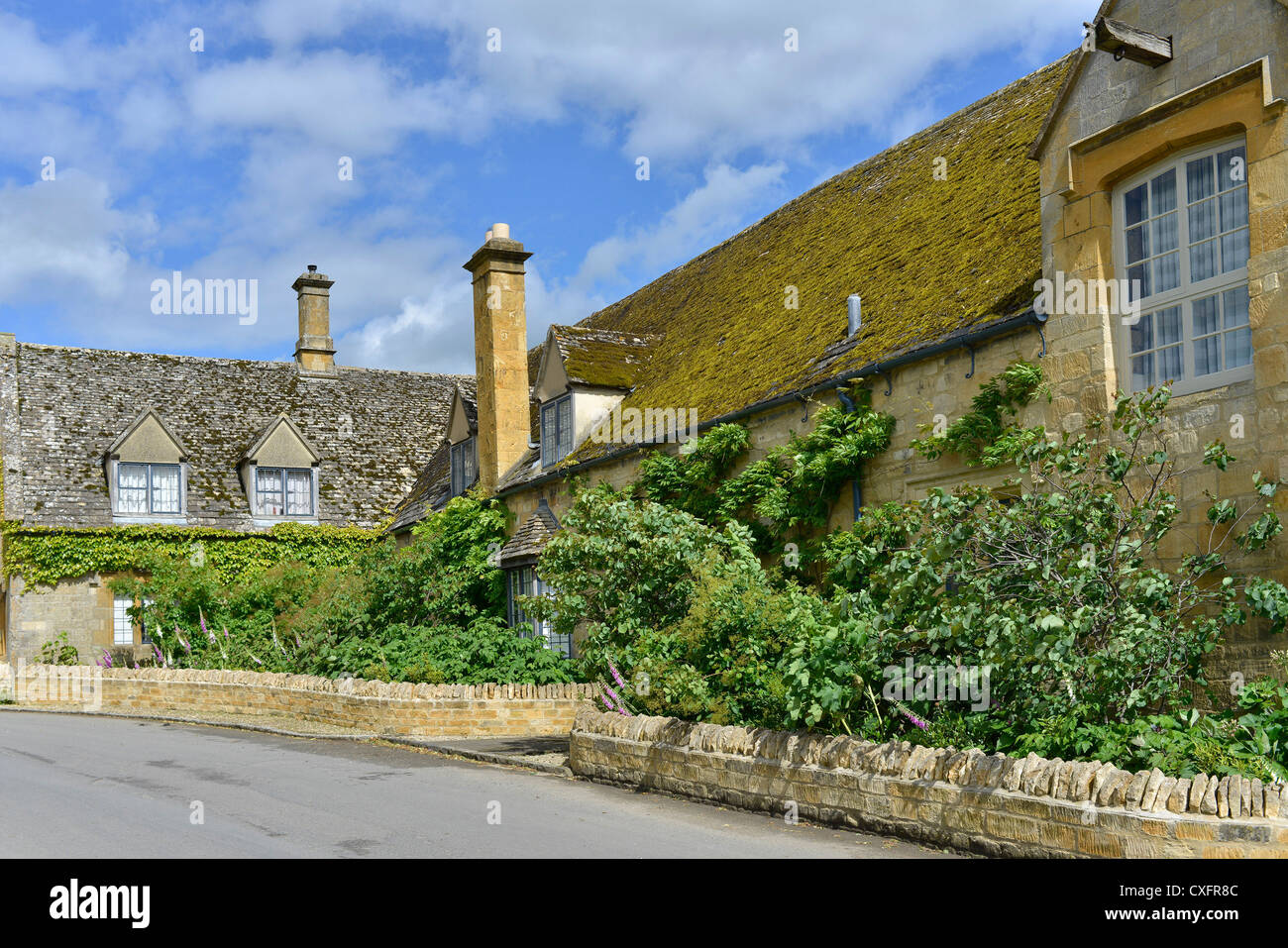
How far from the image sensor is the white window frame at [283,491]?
96.3ft

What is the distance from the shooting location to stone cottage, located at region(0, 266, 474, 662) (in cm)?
2689

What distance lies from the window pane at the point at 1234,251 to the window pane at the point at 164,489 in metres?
24.4

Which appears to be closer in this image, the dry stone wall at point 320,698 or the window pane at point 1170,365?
the window pane at point 1170,365

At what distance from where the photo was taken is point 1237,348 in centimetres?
957

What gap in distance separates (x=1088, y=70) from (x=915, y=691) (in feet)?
18.8

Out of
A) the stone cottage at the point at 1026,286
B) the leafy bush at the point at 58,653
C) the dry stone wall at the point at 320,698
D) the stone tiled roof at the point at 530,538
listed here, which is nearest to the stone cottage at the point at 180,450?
the leafy bush at the point at 58,653

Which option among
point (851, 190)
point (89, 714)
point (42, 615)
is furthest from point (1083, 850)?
point (42, 615)

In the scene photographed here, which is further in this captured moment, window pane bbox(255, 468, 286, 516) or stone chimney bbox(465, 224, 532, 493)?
window pane bbox(255, 468, 286, 516)

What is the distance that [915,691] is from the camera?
9477 millimetres

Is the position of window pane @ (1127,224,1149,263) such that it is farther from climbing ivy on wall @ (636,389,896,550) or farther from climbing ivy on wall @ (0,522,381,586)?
climbing ivy on wall @ (0,522,381,586)

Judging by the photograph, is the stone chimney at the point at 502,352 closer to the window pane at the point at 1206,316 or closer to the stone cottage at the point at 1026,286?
the stone cottage at the point at 1026,286

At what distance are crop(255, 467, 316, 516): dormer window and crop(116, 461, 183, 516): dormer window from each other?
1.82 meters

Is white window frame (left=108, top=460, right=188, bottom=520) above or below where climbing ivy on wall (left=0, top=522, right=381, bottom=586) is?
above

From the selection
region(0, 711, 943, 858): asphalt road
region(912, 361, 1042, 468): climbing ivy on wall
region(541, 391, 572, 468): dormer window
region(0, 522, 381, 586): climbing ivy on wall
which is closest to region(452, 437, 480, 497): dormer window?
region(541, 391, 572, 468): dormer window
